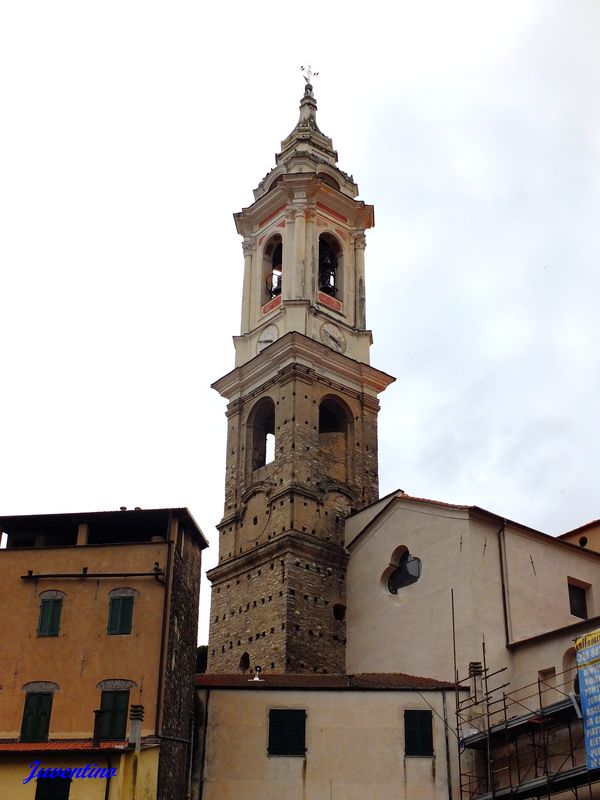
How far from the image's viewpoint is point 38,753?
24.6 metres

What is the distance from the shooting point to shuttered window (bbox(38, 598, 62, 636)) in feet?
88.5

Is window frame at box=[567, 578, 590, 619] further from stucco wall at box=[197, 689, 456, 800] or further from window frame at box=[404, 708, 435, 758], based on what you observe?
window frame at box=[404, 708, 435, 758]

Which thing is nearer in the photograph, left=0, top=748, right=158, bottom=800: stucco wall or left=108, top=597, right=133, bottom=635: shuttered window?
left=0, top=748, right=158, bottom=800: stucco wall

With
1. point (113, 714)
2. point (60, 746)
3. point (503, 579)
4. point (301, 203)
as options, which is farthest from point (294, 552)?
point (301, 203)

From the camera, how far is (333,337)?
43.4m

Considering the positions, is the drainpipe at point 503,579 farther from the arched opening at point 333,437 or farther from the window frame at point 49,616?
the window frame at point 49,616

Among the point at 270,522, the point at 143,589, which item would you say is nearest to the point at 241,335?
the point at 270,522

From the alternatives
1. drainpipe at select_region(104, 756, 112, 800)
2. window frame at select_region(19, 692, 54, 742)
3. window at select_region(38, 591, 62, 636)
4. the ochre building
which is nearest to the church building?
the ochre building

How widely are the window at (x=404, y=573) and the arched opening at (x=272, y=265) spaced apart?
14700 millimetres

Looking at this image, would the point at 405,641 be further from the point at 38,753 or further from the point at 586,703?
the point at 38,753

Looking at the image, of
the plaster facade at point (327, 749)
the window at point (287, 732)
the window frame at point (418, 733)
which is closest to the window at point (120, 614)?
the plaster facade at point (327, 749)

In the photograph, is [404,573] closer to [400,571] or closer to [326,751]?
[400,571]

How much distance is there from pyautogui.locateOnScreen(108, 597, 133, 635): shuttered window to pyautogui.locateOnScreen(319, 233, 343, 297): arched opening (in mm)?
21500

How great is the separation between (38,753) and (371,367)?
883 inches
